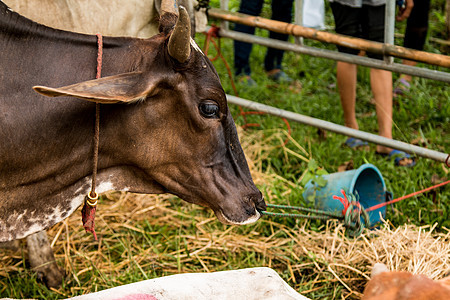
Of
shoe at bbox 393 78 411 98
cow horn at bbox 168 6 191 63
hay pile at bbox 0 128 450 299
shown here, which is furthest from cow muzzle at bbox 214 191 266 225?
shoe at bbox 393 78 411 98

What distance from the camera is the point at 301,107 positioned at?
5234mm

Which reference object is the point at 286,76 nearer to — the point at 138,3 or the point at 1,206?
the point at 138,3

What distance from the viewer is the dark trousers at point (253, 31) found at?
18.1 ft

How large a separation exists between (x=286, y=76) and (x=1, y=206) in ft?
13.6

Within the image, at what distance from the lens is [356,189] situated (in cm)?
388

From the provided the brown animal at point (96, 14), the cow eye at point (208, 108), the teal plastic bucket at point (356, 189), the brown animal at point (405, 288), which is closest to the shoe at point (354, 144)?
the teal plastic bucket at point (356, 189)

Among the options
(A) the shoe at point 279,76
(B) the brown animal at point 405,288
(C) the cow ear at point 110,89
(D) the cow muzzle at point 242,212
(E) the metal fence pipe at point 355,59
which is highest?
(C) the cow ear at point 110,89

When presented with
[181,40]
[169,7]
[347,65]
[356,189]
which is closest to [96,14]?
[169,7]

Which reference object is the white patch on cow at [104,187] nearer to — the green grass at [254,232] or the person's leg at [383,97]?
the green grass at [254,232]

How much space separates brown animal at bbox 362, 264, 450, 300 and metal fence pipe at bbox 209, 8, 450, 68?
2.36 m

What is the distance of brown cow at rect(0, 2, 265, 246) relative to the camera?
218cm

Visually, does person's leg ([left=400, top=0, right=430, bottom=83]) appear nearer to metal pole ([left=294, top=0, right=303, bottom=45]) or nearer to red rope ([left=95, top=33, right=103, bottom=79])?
metal pole ([left=294, top=0, right=303, bottom=45])

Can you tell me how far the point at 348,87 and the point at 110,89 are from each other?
289cm

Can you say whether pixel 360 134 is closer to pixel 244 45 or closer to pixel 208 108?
pixel 208 108
